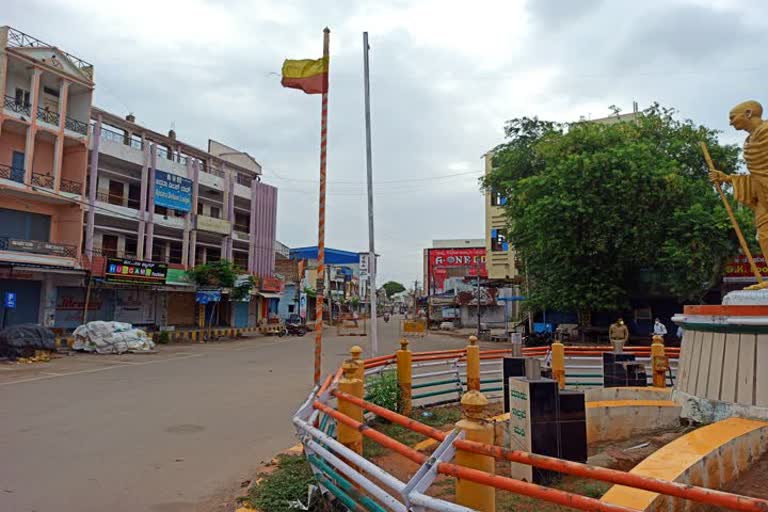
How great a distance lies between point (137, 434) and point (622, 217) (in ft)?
60.8

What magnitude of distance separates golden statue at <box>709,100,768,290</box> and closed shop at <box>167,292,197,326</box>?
29.2m

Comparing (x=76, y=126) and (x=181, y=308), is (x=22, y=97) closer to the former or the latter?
(x=76, y=126)

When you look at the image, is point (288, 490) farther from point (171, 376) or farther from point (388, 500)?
point (171, 376)

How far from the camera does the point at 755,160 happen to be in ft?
22.8

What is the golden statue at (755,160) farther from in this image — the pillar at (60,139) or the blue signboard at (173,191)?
the blue signboard at (173,191)

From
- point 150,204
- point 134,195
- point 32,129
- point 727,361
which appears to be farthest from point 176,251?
point 727,361

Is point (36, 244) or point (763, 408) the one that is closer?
point (763, 408)

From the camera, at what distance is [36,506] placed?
4.78m

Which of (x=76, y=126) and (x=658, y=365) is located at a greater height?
(x=76, y=126)

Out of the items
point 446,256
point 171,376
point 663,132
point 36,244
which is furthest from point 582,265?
point 446,256

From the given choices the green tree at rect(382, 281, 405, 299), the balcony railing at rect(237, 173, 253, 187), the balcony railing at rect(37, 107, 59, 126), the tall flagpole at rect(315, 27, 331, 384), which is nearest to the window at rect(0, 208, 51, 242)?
the balcony railing at rect(37, 107, 59, 126)

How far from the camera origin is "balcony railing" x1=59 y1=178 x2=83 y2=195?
2342 cm

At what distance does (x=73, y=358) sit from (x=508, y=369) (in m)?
17.1

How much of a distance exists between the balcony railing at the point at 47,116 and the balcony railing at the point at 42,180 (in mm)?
2321
